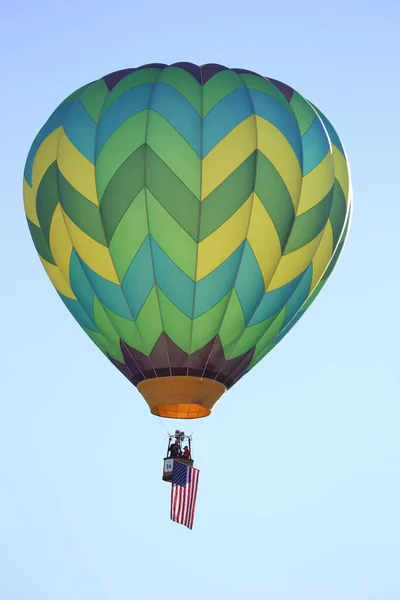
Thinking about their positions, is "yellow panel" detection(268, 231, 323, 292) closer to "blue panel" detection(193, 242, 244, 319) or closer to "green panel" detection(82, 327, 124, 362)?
"blue panel" detection(193, 242, 244, 319)

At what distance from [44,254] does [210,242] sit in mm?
3002

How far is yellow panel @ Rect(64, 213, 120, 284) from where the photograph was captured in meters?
41.5

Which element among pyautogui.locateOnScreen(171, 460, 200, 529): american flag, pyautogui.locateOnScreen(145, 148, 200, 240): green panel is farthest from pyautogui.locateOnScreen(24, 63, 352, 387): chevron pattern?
pyautogui.locateOnScreen(171, 460, 200, 529): american flag

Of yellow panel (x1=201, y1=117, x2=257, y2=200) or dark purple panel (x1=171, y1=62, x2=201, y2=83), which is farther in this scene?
dark purple panel (x1=171, y1=62, x2=201, y2=83)

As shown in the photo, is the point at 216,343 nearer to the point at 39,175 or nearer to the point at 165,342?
the point at 165,342

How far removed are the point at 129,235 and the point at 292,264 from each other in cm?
257

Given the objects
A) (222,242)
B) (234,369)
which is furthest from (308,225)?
(234,369)

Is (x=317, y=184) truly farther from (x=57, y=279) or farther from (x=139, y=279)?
(x=57, y=279)

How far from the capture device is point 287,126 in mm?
41938

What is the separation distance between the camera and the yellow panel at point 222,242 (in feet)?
135

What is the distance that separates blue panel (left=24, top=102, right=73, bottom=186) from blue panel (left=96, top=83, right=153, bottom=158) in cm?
94

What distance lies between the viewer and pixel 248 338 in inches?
1652

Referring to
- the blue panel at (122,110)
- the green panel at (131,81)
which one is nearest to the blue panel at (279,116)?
the green panel at (131,81)

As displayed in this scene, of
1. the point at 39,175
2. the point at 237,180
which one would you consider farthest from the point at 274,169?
the point at 39,175
